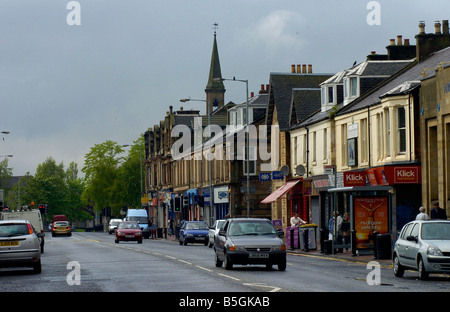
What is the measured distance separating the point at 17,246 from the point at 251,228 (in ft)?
22.8

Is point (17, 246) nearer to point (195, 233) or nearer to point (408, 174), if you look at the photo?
point (408, 174)

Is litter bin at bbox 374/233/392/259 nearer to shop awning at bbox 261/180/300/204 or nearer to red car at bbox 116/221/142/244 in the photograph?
shop awning at bbox 261/180/300/204

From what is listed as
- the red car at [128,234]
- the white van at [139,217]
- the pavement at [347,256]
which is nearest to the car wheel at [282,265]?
the pavement at [347,256]

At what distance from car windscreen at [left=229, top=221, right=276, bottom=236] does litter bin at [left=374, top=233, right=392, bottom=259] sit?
261 inches

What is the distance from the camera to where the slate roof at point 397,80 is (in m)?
44.6

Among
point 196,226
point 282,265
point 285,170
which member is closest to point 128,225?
point 196,226

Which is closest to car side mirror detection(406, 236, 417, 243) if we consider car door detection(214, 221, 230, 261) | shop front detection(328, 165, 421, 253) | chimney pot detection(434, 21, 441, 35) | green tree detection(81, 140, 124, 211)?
car door detection(214, 221, 230, 261)

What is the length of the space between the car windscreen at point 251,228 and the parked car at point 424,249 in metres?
4.45

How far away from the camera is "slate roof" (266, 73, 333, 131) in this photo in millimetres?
62562

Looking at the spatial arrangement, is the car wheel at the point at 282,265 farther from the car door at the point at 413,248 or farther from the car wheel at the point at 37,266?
the car wheel at the point at 37,266

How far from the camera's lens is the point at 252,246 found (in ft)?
86.6

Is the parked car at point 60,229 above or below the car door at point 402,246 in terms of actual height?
below

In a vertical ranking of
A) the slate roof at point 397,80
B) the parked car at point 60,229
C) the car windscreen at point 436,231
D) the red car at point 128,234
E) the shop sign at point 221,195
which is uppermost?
the slate roof at point 397,80

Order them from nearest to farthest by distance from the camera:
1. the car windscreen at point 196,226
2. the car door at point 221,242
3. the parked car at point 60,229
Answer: the car door at point 221,242 → the car windscreen at point 196,226 → the parked car at point 60,229
